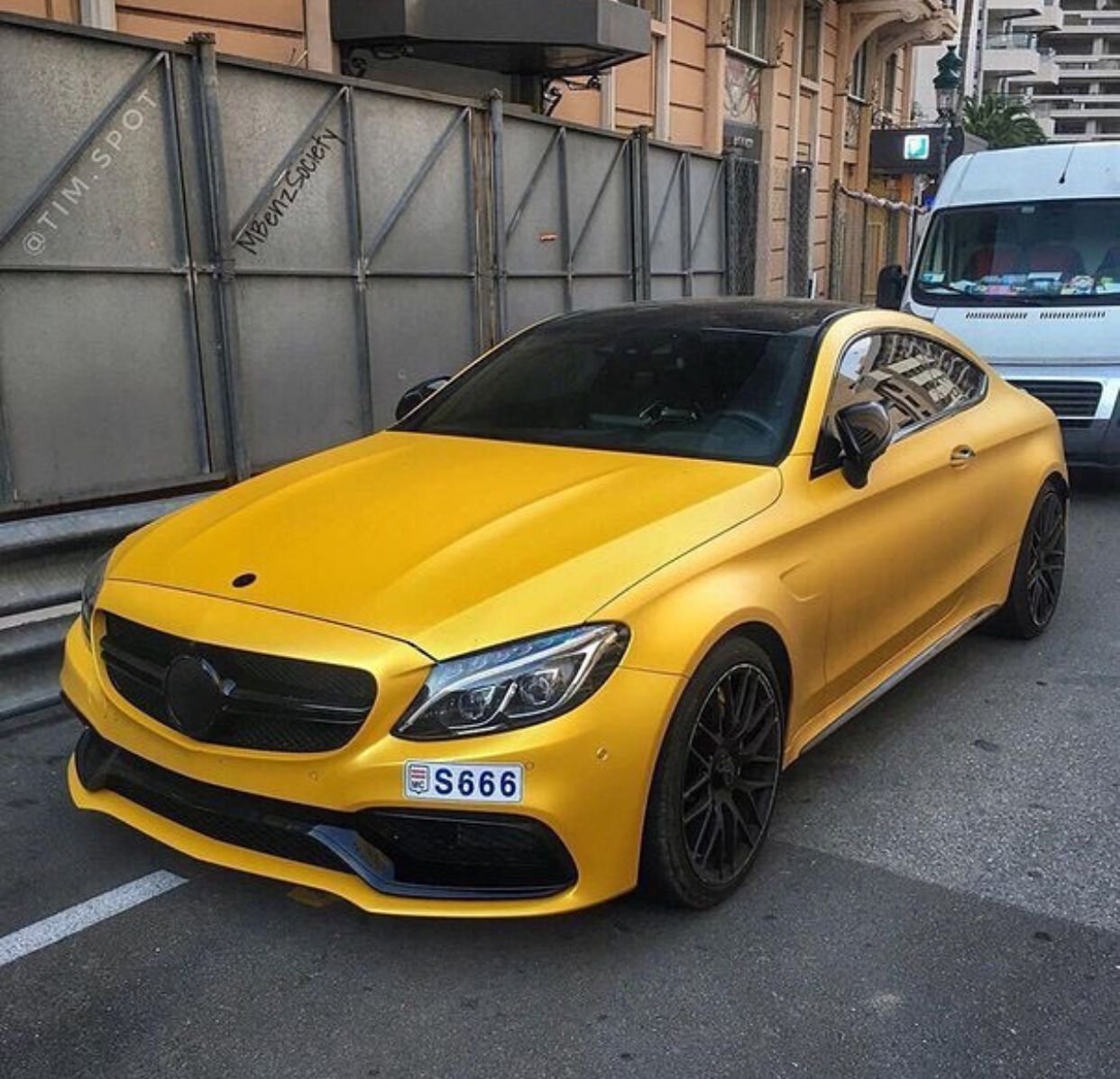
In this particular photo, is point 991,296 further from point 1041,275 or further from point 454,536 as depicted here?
point 454,536

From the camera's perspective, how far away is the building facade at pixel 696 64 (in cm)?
902

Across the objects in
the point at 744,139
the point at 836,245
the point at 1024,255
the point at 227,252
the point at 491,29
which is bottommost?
the point at 836,245

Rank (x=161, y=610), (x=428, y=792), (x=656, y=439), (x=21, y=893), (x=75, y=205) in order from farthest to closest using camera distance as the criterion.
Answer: (x=75, y=205) → (x=656, y=439) → (x=21, y=893) → (x=161, y=610) → (x=428, y=792)

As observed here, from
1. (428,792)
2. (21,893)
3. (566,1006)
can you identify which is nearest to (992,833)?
(566,1006)

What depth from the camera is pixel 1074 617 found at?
586 cm

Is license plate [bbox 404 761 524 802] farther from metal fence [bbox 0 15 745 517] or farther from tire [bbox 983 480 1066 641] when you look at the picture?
metal fence [bbox 0 15 745 517]

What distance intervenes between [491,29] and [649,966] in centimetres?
839

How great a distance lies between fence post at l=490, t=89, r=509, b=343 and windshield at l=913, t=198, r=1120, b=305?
338 centimetres

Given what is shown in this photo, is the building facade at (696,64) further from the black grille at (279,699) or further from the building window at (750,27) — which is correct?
the black grille at (279,699)

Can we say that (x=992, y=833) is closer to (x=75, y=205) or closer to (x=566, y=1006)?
(x=566, y=1006)

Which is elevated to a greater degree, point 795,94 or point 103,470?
point 795,94

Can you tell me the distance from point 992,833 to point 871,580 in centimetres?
85

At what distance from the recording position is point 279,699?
9.17ft

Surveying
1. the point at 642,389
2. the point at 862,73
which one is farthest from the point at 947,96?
the point at 642,389
